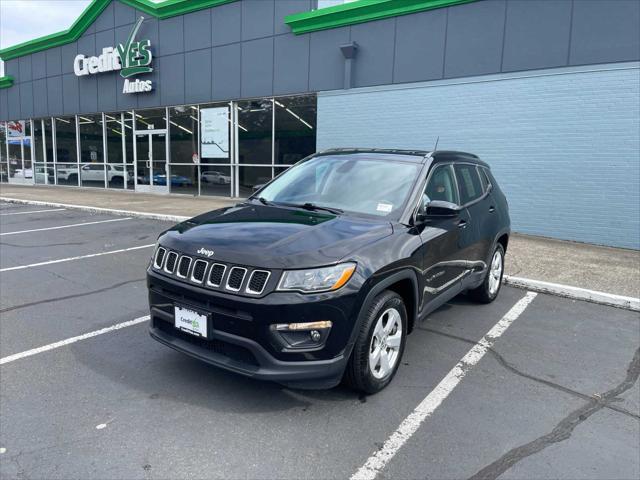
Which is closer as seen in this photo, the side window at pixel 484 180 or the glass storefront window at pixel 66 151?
the side window at pixel 484 180

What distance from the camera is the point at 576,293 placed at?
6102 mm

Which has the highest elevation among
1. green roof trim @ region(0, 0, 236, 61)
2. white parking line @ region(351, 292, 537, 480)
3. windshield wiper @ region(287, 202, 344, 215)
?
green roof trim @ region(0, 0, 236, 61)

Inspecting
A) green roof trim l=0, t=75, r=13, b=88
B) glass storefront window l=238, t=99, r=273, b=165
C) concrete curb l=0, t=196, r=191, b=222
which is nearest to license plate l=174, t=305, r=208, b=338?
concrete curb l=0, t=196, r=191, b=222

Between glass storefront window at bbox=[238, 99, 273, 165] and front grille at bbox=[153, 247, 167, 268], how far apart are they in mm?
12514

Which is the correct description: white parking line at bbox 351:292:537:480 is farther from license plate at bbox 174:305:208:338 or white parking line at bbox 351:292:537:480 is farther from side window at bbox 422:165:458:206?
side window at bbox 422:165:458:206

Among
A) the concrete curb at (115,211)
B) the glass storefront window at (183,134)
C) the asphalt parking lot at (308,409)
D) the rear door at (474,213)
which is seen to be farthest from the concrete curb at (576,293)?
the glass storefront window at (183,134)

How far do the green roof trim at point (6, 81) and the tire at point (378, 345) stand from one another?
28.2m

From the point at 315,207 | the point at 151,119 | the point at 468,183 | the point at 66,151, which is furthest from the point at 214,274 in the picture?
the point at 66,151

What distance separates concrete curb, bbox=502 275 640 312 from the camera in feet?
19.0

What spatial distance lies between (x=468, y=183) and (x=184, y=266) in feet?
10.6

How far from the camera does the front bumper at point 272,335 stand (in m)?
2.87

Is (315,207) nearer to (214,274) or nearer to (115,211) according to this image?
(214,274)

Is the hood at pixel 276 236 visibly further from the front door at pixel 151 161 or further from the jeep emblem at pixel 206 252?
the front door at pixel 151 161

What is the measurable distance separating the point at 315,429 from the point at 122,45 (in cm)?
2039
